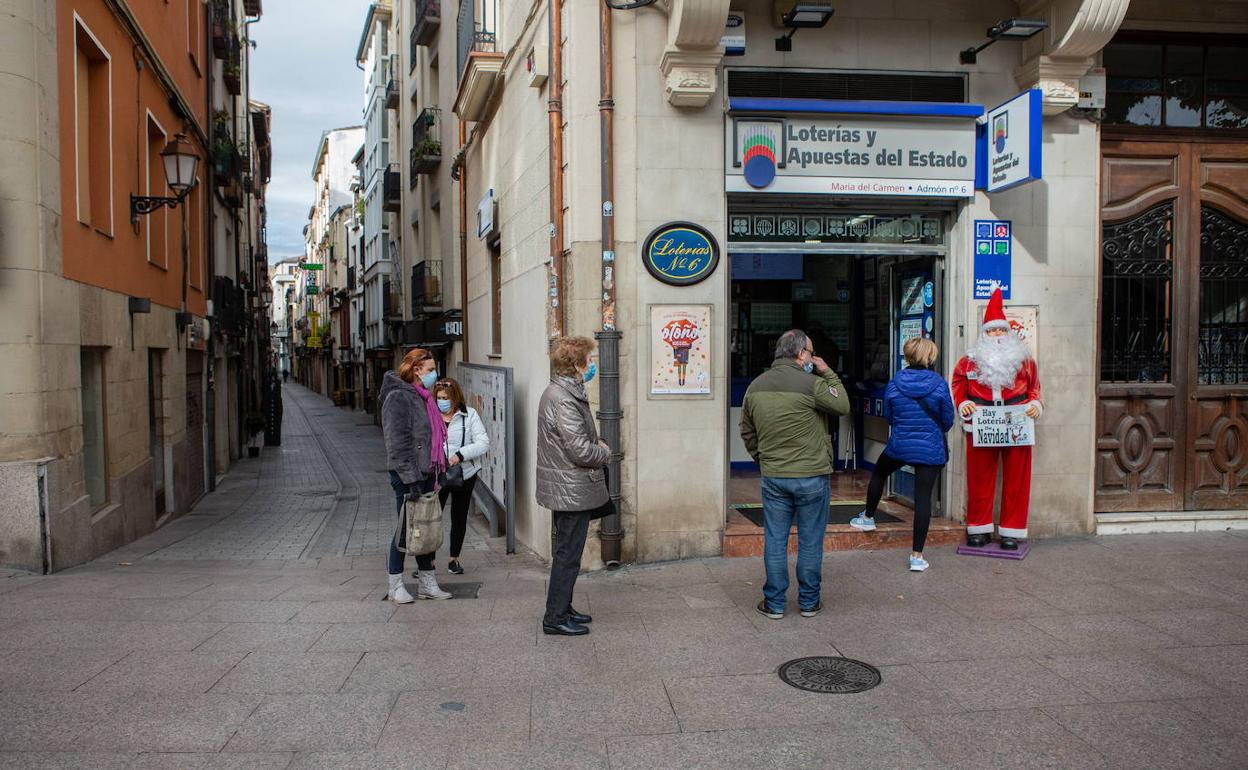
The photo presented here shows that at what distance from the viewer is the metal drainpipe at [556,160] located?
24.8ft

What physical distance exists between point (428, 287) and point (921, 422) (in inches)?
621

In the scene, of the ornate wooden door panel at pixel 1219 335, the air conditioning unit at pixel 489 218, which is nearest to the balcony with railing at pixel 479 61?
the air conditioning unit at pixel 489 218

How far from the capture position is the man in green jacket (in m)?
5.81

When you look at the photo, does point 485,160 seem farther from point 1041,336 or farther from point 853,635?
point 853,635

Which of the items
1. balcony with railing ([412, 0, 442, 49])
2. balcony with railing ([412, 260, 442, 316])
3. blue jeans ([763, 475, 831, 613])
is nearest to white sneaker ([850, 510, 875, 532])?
blue jeans ([763, 475, 831, 613])

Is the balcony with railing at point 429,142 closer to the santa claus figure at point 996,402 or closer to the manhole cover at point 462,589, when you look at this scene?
the manhole cover at point 462,589

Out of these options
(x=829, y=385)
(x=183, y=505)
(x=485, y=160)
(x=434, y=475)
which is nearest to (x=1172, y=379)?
(x=829, y=385)

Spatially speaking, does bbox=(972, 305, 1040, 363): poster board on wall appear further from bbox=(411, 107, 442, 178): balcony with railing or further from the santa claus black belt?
bbox=(411, 107, 442, 178): balcony with railing

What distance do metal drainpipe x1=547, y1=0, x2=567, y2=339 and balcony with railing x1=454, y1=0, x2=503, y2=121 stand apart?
8.83 ft

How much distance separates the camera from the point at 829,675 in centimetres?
491

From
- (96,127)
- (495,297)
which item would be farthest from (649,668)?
(96,127)

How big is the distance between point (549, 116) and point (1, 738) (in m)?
5.63

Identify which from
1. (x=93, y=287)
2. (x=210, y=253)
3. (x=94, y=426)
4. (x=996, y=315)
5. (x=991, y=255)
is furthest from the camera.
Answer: (x=210, y=253)

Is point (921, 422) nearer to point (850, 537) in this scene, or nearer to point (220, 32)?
point (850, 537)
